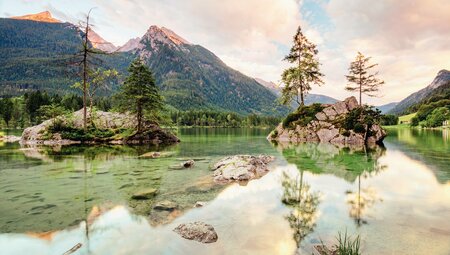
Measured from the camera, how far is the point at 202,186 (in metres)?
16.2

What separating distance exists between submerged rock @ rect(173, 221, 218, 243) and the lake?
0.80 feet

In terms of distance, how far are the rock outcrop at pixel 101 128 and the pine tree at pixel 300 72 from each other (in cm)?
2472

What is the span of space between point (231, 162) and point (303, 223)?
11.5 meters

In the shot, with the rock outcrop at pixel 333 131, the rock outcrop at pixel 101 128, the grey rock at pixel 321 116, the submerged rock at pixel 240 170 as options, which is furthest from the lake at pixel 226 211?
the grey rock at pixel 321 116

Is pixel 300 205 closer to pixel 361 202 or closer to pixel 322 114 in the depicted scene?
pixel 361 202

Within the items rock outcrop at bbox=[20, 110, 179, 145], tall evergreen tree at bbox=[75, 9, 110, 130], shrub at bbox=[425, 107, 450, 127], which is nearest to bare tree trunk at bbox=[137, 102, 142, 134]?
rock outcrop at bbox=[20, 110, 179, 145]

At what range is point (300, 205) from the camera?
12344 mm

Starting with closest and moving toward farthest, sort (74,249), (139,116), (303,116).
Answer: (74,249) < (139,116) < (303,116)

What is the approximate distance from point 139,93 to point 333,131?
3320cm

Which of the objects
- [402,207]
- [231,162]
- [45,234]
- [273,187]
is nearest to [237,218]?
[273,187]

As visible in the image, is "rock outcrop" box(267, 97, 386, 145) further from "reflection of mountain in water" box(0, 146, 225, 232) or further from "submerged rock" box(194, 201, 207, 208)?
"submerged rock" box(194, 201, 207, 208)

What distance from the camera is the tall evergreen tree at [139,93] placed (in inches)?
1737

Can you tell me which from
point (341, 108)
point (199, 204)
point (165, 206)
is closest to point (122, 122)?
point (341, 108)

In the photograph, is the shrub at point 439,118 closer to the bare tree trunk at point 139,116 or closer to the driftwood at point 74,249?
the bare tree trunk at point 139,116
